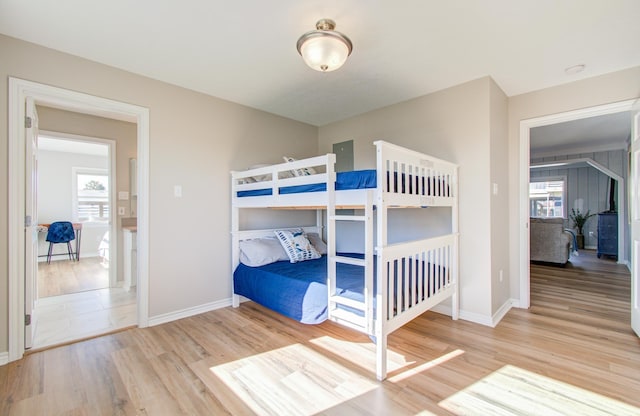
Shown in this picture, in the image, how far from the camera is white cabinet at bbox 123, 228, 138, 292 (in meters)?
3.63

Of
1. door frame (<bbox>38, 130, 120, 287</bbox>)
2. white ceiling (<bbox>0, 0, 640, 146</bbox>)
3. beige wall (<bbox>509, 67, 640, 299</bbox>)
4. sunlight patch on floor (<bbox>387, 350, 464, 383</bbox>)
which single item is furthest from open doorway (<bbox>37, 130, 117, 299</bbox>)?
beige wall (<bbox>509, 67, 640, 299</bbox>)

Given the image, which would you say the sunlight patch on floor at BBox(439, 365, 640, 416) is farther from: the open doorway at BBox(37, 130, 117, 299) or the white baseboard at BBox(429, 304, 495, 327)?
the open doorway at BBox(37, 130, 117, 299)

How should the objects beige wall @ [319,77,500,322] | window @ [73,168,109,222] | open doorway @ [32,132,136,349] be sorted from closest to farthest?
beige wall @ [319,77,500,322] < open doorway @ [32,132,136,349] < window @ [73,168,109,222]

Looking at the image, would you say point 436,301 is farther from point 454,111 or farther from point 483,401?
point 454,111

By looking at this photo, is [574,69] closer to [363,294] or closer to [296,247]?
[363,294]

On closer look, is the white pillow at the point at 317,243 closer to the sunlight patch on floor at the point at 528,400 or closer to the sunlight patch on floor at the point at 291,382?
A: the sunlight patch on floor at the point at 291,382

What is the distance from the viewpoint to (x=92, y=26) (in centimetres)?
191

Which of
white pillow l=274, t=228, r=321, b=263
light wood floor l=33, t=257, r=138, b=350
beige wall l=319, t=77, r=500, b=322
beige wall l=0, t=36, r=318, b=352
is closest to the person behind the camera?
beige wall l=0, t=36, r=318, b=352

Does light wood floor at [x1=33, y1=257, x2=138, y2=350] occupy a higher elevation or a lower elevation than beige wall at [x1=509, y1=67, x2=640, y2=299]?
lower

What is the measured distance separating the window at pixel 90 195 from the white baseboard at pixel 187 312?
4.80m

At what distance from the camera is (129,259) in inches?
145

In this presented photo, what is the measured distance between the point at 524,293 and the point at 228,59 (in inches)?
142

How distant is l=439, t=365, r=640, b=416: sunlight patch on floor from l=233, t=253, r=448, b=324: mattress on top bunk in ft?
1.94

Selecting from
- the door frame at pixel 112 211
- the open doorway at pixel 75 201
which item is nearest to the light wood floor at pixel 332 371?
the door frame at pixel 112 211
